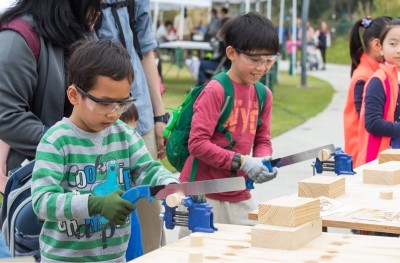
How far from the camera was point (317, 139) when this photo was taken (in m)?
13.9

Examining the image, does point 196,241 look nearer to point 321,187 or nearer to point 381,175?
point 321,187

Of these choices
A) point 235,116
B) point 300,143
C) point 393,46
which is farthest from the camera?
point 300,143

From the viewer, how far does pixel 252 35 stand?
196 inches

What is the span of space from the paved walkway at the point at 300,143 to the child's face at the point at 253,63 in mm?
2497

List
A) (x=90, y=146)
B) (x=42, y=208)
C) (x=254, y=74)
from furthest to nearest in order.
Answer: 1. (x=254, y=74)
2. (x=90, y=146)
3. (x=42, y=208)

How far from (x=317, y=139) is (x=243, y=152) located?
353 inches

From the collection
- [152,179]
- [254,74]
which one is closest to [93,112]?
[152,179]

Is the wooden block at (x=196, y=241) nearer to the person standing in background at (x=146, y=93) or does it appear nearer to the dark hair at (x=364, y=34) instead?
the person standing in background at (x=146, y=93)

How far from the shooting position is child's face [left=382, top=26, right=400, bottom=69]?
20.1 feet

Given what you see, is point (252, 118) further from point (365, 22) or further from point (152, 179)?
point (365, 22)

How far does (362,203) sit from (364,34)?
9.49 ft

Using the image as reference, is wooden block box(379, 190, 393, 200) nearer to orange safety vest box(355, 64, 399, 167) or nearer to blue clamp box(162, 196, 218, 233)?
blue clamp box(162, 196, 218, 233)

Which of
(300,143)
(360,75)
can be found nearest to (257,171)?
(360,75)

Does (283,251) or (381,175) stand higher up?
(283,251)
